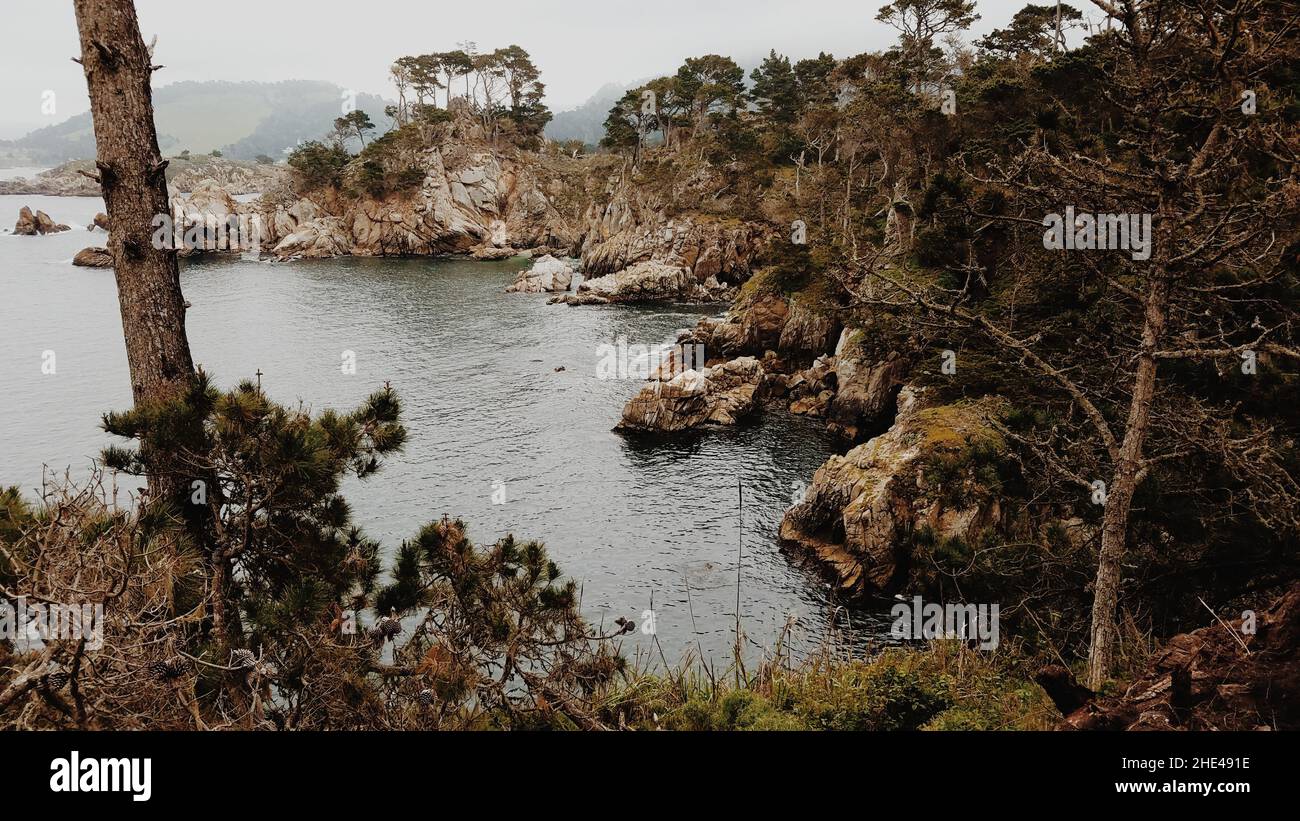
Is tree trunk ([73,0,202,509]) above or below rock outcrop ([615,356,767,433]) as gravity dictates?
above

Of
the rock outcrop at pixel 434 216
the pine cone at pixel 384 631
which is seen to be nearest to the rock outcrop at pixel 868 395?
the pine cone at pixel 384 631

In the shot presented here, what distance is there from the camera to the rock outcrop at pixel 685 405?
114 feet

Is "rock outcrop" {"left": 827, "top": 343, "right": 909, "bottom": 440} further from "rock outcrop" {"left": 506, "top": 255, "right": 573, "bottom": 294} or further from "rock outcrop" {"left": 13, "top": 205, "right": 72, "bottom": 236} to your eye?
"rock outcrop" {"left": 13, "top": 205, "right": 72, "bottom": 236}

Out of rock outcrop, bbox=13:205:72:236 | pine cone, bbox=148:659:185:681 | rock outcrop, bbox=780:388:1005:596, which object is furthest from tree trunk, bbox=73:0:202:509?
rock outcrop, bbox=13:205:72:236

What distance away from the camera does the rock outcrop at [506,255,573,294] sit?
72500 mm

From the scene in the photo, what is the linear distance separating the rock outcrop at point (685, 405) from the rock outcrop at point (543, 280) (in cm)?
3956

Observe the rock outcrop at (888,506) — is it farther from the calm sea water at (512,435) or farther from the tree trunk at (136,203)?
the tree trunk at (136,203)

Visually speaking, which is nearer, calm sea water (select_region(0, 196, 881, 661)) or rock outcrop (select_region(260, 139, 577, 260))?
calm sea water (select_region(0, 196, 881, 661))

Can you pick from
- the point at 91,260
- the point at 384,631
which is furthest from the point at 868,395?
the point at 91,260

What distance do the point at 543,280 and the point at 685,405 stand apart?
42.9 metres

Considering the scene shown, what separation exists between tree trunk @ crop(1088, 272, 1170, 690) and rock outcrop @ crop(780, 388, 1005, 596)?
12.3 meters

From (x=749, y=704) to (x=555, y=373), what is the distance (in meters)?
37.3

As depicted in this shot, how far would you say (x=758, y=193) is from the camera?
72750mm
